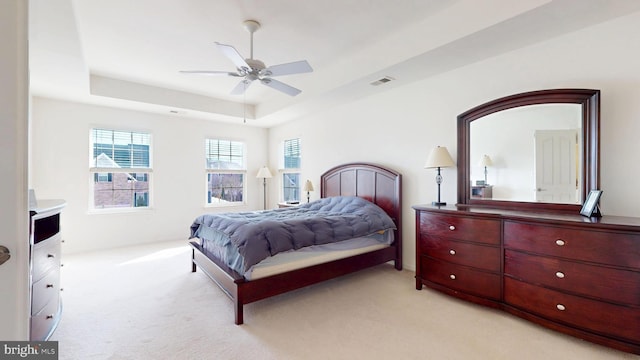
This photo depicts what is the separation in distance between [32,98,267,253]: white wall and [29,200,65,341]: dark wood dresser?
291 cm

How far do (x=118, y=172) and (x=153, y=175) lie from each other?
54 cm

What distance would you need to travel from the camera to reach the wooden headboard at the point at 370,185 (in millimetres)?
3764

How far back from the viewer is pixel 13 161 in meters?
0.83

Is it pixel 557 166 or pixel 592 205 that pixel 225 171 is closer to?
pixel 557 166

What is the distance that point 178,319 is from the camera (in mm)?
A: 2402

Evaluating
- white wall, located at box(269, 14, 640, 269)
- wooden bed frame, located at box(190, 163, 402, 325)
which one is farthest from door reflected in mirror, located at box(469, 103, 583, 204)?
wooden bed frame, located at box(190, 163, 402, 325)

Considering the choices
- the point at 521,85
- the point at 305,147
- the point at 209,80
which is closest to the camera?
the point at 521,85

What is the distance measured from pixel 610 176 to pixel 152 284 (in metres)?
A: 4.55

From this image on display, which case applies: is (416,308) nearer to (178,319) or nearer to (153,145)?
(178,319)

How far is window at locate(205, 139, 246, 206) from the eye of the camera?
6.01 m

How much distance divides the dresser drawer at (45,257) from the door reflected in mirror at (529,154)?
3.80m

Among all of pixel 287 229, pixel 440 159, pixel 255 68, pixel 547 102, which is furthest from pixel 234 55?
pixel 547 102

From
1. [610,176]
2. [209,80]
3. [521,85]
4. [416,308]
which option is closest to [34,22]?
[209,80]

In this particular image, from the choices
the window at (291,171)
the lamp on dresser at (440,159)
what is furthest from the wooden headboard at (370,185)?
the window at (291,171)
